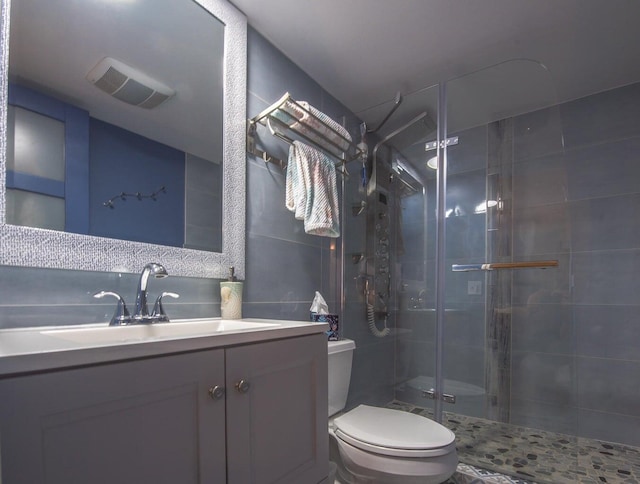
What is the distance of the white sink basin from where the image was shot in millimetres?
875

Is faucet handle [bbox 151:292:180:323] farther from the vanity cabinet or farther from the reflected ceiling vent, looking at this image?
the reflected ceiling vent

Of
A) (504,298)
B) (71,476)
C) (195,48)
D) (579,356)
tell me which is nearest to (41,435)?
(71,476)

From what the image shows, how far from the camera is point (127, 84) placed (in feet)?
3.81

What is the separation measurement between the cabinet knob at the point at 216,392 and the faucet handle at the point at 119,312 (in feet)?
1.52

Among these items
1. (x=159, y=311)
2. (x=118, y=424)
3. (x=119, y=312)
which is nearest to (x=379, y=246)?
(x=159, y=311)

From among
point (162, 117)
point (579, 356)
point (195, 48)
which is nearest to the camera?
point (162, 117)

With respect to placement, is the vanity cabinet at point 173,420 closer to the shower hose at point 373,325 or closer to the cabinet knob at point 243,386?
the cabinet knob at point 243,386

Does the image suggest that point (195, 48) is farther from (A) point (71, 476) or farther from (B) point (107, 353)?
(A) point (71, 476)

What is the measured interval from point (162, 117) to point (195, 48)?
1.14 ft

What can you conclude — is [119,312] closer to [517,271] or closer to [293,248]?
[293,248]

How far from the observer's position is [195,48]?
140 centimetres

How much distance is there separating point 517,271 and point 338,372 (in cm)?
126

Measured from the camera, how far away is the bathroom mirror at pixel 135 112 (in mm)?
938

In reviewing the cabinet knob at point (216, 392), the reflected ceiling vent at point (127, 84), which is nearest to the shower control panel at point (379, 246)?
the reflected ceiling vent at point (127, 84)
